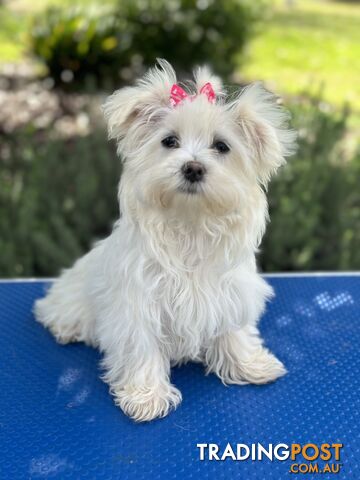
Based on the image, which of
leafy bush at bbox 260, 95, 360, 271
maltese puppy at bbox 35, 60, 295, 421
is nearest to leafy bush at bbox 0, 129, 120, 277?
leafy bush at bbox 260, 95, 360, 271

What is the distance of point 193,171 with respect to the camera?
1.91 m

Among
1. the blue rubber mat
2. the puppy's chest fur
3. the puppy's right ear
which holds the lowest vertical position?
the blue rubber mat

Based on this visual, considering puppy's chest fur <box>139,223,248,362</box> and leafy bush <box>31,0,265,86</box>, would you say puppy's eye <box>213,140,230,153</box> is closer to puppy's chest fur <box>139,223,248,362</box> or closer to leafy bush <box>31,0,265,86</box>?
puppy's chest fur <box>139,223,248,362</box>

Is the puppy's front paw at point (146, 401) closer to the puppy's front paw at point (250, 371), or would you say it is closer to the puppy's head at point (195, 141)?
the puppy's front paw at point (250, 371)

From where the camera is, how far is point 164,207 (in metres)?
2.00

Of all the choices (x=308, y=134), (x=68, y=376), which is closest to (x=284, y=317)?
(x=68, y=376)

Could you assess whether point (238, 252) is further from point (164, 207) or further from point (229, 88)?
point (229, 88)

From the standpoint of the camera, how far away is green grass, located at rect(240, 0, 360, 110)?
25.9 feet

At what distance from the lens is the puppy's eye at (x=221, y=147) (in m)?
2.04

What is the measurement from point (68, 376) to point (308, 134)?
2.78 m

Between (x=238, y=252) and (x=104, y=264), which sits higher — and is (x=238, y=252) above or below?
above

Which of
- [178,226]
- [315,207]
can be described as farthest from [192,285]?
[315,207]

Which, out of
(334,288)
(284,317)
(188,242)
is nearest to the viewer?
(188,242)

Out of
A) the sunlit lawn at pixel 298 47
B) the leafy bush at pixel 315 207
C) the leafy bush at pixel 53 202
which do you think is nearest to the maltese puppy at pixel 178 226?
the leafy bush at pixel 53 202
